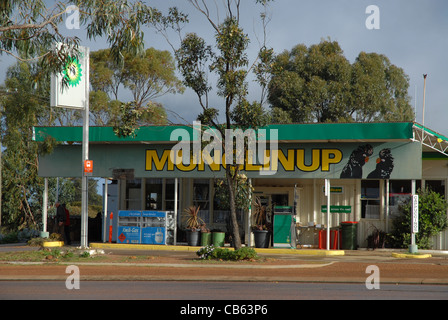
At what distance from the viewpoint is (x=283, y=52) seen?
5222 centimetres

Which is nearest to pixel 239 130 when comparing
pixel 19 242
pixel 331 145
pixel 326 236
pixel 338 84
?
pixel 331 145

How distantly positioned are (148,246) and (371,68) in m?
31.7

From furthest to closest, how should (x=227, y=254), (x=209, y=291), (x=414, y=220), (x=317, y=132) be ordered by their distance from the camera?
(x=317, y=132), (x=414, y=220), (x=227, y=254), (x=209, y=291)

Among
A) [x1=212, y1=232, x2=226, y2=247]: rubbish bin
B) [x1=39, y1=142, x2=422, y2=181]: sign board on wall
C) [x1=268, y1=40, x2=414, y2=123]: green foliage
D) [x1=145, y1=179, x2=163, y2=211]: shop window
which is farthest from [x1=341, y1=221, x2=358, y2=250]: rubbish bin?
[x1=268, y1=40, x2=414, y2=123]: green foliage

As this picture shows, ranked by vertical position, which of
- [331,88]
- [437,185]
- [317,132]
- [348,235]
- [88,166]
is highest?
[331,88]

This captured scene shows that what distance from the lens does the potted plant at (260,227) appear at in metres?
24.6

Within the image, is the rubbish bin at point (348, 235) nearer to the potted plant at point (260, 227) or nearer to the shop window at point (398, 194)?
the shop window at point (398, 194)

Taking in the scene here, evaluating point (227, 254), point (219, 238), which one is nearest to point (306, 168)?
point (219, 238)

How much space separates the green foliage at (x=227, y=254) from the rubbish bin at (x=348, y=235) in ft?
23.9

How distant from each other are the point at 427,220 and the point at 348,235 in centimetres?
317

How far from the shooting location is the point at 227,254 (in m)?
19.0

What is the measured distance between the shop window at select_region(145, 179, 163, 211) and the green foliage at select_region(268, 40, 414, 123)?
19.0 metres

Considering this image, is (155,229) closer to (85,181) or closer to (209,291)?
(85,181)

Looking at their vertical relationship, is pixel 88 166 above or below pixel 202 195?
above
